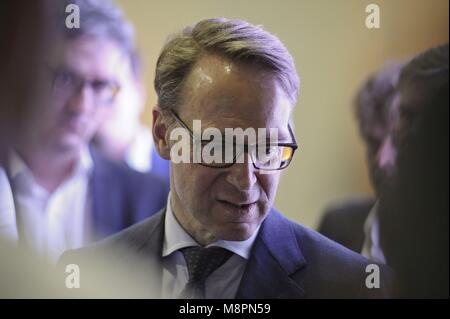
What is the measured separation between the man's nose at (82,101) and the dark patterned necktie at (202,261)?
52 cm

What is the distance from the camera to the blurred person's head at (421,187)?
2.02 metres

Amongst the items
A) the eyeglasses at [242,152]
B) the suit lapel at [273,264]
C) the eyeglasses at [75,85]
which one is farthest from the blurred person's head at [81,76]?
the suit lapel at [273,264]

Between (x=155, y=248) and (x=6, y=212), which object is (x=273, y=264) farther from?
(x=6, y=212)

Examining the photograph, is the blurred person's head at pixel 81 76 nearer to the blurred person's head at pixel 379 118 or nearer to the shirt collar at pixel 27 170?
the shirt collar at pixel 27 170

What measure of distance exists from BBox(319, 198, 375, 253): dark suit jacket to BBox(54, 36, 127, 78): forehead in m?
0.78

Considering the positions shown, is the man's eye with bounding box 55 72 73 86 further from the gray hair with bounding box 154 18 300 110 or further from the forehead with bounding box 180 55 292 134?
the forehead with bounding box 180 55 292 134

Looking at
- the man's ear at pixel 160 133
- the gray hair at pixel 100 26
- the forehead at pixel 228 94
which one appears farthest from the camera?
the gray hair at pixel 100 26

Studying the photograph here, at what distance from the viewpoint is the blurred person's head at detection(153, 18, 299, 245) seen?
1.73m

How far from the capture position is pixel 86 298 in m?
1.95

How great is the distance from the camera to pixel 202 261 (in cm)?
185

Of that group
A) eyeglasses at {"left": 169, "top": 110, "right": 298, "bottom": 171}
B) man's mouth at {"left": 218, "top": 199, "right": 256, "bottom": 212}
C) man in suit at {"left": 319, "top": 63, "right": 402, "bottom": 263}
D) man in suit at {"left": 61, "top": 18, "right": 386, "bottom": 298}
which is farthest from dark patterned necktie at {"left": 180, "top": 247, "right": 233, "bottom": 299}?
man in suit at {"left": 319, "top": 63, "right": 402, "bottom": 263}
